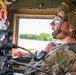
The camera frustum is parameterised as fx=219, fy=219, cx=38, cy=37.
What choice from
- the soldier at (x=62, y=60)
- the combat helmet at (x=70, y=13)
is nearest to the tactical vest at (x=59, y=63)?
the soldier at (x=62, y=60)

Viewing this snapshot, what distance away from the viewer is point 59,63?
A: 4.09 ft

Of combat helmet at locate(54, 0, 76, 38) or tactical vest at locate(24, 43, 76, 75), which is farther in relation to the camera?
combat helmet at locate(54, 0, 76, 38)

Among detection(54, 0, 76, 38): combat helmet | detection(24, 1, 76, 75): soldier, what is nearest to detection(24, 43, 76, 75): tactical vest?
detection(24, 1, 76, 75): soldier

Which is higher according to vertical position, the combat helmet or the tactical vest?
the combat helmet

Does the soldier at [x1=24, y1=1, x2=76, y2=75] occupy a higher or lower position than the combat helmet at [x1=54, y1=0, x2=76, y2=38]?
lower

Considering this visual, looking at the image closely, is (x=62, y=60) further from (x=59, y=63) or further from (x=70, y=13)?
(x=70, y=13)

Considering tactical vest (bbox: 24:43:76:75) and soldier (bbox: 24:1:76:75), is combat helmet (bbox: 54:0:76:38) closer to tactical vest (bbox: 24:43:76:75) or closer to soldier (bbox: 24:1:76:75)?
soldier (bbox: 24:1:76:75)

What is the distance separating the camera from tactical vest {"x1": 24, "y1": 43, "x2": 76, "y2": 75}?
1231 millimetres

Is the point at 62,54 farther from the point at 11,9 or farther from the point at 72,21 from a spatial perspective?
the point at 11,9

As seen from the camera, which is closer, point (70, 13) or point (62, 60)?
point (62, 60)

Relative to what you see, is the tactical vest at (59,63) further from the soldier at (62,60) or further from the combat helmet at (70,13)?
the combat helmet at (70,13)

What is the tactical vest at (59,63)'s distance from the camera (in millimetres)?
1231

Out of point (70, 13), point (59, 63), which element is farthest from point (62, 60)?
point (70, 13)

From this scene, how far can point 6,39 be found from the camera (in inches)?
42.0
